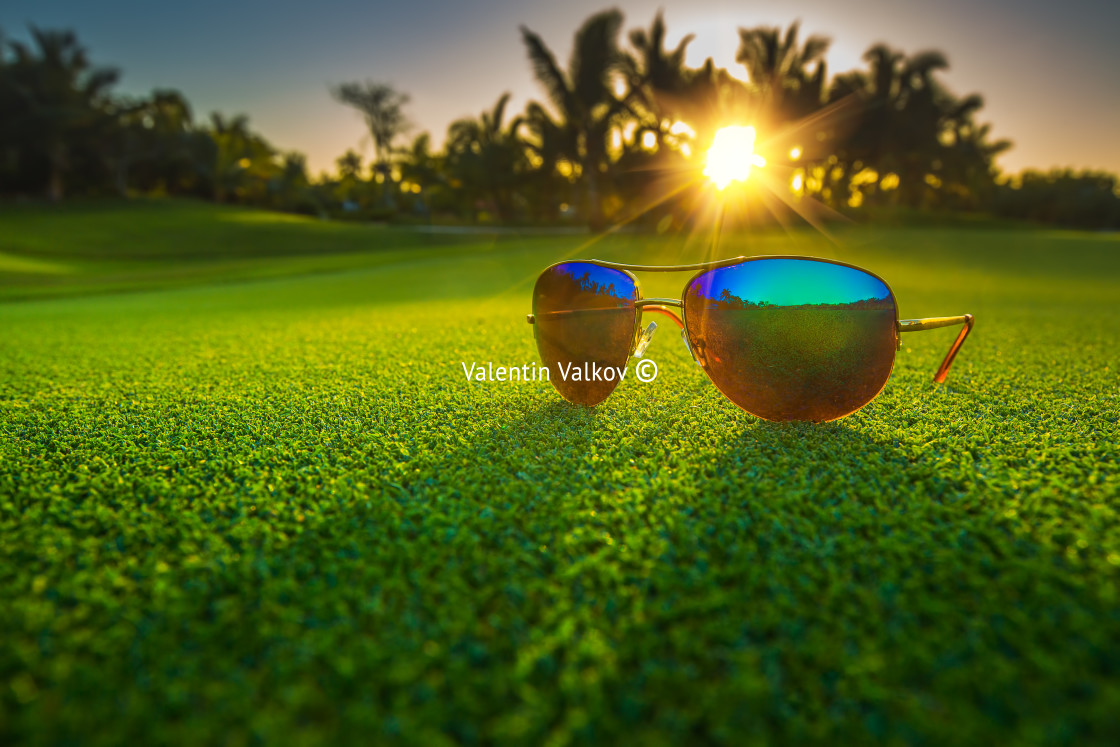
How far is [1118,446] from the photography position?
3.39ft

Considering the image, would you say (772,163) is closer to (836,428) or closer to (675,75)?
(675,75)

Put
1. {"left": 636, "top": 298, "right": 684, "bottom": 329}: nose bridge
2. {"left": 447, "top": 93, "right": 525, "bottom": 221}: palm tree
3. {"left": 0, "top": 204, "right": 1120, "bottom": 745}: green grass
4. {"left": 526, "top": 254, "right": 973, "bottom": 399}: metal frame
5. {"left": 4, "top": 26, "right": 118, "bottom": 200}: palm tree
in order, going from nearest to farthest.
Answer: {"left": 0, "top": 204, "right": 1120, "bottom": 745}: green grass, {"left": 526, "top": 254, "right": 973, "bottom": 399}: metal frame, {"left": 636, "top": 298, "right": 684, "bottom": 329}: nose bridge, {"left": 4, "top": 26, "right": 118, "bottom": 200}: palm tree, {"left": 447, "top": 93, "right": 525, "bottom": 221}: palm tree

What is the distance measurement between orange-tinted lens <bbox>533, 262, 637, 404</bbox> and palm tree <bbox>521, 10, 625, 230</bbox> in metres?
19.1

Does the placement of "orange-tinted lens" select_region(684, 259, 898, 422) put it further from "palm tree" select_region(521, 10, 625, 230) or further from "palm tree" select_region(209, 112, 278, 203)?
"palm tree" select_region(209, 112, 278, 203)

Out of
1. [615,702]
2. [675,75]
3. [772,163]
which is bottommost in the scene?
[615,702]

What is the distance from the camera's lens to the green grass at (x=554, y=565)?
49cm

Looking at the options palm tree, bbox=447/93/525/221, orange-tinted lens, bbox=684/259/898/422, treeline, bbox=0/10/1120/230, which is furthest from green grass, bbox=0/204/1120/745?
palm tree, bbox=447/93/525/221

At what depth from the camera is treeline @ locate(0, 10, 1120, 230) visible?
1973 cm

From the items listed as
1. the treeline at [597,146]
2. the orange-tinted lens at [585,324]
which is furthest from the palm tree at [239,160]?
the orange-tinted lens at [585,324]

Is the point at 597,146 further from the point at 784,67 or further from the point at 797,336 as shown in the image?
the point at 797,336

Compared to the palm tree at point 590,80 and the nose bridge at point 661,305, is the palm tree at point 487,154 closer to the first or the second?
the palm tree at point 590,80

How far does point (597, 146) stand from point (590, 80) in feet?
7.11

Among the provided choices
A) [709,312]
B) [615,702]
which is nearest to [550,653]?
[615,702]

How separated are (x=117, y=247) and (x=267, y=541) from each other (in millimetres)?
18619
